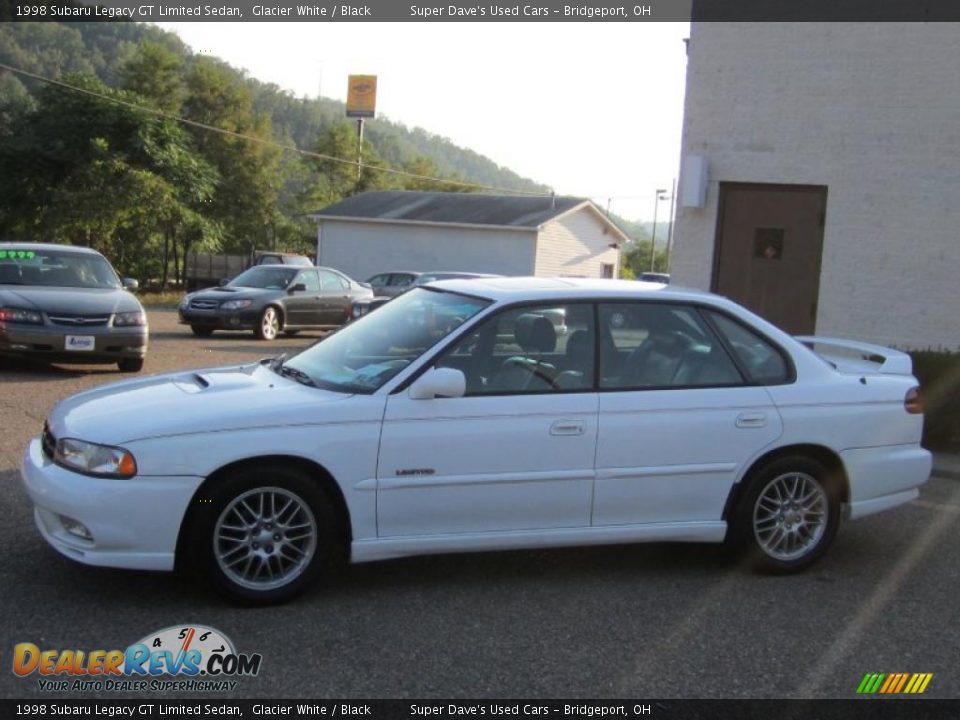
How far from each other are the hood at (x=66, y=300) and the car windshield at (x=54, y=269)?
9.0 inches

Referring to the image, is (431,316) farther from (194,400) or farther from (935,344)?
(935,344)

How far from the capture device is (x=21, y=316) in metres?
11.8

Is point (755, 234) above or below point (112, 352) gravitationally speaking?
above

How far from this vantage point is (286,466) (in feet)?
15.8

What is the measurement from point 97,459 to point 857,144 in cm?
1043

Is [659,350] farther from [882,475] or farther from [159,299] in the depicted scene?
[159,299]

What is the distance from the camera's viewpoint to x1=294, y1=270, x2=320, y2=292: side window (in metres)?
20.4

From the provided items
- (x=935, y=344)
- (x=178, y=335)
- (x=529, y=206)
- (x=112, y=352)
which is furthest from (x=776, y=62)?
(x=529, y=206)

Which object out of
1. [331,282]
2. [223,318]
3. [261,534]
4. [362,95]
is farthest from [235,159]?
[261,534]

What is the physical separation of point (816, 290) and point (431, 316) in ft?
28.0

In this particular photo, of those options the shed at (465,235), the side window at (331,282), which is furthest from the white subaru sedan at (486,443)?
the shed at (465,235)

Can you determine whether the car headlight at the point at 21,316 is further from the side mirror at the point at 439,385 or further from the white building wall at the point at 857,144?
the side mirror at the point at 439,385

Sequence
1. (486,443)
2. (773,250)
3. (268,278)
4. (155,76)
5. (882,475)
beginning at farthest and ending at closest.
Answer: (155,76)
(268,278)
(773,250)
(882,475)
(486,443)

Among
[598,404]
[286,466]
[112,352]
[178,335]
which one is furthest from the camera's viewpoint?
[178,335]
